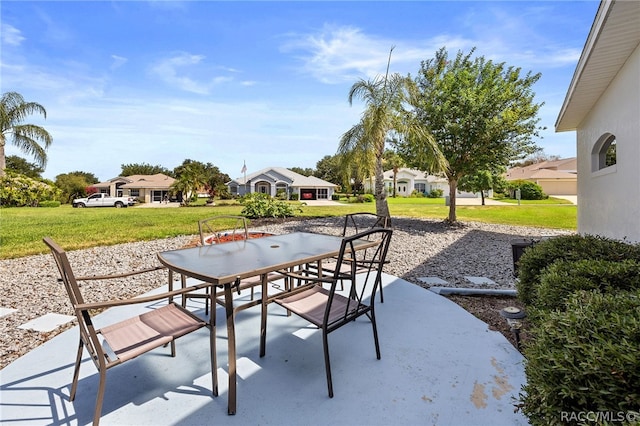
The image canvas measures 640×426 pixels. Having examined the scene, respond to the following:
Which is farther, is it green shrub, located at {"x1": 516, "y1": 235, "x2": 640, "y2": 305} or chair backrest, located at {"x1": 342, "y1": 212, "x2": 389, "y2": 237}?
chair backrest, located at {"x1": 342, "y1": 212, "x2": 389, "y2": 237}

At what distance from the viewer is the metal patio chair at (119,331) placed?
1.82 m

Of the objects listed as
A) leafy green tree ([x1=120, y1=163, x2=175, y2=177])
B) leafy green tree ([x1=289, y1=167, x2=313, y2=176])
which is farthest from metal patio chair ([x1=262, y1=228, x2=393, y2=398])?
leafy green tree ([x1=289, y1=167, x2=313, y2=176])

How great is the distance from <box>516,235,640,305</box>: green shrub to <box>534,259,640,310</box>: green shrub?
531 mm

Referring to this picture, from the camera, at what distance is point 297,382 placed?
2387 mm

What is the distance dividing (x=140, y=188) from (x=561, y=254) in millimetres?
44722

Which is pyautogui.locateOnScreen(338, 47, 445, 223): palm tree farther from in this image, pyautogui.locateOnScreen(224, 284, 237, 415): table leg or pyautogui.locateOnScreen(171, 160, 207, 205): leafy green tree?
pyautogui.locateOnScreen(171, 160, 207, 205): leafy green tree

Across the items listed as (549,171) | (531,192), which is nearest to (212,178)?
(531,192)

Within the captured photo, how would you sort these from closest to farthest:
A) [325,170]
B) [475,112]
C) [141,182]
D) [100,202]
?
[475,112] → [100,202] → [141,182] → [325,170]

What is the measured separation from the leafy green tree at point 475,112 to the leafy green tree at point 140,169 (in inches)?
2143

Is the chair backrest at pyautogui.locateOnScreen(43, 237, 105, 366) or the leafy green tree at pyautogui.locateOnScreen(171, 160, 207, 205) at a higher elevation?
the leafy green tree at pyautogui.locateOnScreen(171, 160, 207, 205)

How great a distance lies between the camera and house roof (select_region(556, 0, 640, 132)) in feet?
11.9

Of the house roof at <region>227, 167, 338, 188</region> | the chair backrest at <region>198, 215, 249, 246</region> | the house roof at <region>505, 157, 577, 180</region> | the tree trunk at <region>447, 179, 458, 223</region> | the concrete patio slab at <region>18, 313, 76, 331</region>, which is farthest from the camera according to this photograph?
the house roof at <region>227, 167, 338, 188</region>

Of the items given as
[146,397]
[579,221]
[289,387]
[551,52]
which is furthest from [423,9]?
[146,397]

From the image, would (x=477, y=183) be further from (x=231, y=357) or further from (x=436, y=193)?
(x=231, y=357)
